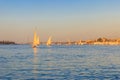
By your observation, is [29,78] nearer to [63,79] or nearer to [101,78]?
[63,79]

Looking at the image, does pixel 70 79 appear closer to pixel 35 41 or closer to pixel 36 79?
pixel 36 79

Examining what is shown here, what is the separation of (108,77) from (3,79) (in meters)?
11.1

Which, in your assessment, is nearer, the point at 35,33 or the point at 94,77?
the point at 94,77

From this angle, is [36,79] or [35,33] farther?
[35,33]

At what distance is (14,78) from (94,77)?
8452mm

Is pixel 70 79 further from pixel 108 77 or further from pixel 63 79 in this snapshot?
pixel 108 77

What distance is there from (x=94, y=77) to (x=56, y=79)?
4201 mm

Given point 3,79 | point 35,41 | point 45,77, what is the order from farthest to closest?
point 35,41
point 45,77
point 3,79

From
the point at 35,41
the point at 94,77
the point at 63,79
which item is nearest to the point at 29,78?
the point at 63,79

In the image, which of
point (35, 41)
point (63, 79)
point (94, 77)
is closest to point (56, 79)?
point (63, 79)

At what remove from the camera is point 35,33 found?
639 feet

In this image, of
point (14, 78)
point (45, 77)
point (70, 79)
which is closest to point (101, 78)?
point (70, 79)

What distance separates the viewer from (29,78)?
35.7 meters

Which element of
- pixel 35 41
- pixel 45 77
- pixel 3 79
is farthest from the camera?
pixel 35 41
